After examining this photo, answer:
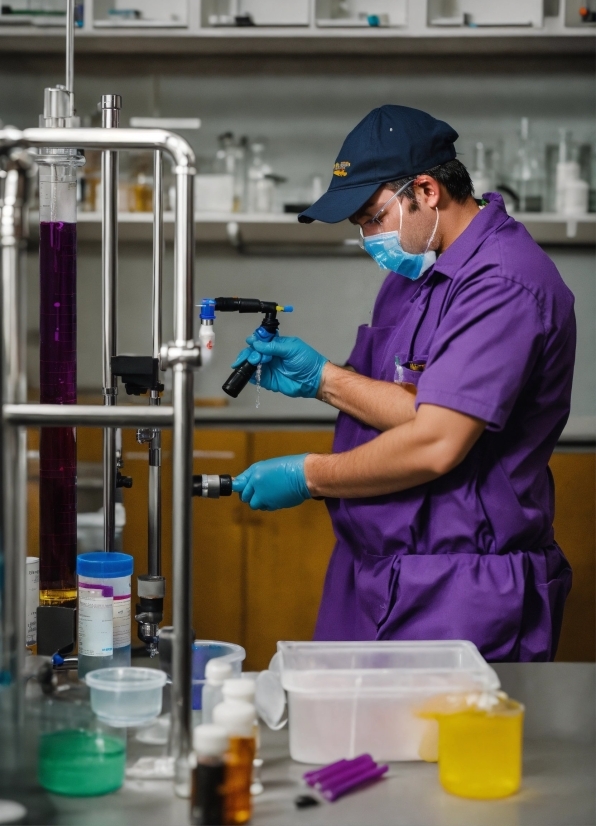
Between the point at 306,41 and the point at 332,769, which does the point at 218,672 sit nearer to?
the point at 332,769

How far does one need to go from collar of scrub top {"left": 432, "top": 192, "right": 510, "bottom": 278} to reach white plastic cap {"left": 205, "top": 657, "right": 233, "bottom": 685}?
2.64 ft

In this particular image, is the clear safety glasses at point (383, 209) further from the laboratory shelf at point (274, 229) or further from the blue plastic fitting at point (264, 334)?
the laboratory shelf at point (274, 229)

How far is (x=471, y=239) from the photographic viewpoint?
59.5 inches

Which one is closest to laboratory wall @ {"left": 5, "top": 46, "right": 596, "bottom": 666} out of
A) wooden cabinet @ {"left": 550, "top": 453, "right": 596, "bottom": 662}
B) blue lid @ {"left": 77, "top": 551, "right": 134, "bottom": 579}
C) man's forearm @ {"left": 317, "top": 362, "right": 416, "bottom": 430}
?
wooden cabinet @ {"left": 550, "top": 453, "right": 596, "bottom": 662}

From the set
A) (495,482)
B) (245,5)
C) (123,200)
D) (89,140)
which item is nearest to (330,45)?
(245,5)

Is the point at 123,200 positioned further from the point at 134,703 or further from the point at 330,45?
the point at 134,703

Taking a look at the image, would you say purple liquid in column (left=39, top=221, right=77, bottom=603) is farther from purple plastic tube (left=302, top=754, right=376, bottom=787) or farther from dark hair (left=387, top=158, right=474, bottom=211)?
dark hair (left=387, top=158, right=474, bottom=211)

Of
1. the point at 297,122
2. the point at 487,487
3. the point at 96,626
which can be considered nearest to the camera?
the point at 96,626

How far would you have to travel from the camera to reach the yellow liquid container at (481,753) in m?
0.88

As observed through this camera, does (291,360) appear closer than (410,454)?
No

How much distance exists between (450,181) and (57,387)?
0.78 m

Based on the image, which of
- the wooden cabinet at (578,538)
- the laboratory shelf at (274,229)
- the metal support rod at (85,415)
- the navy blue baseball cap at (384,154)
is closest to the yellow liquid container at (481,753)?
the metal support rod at (85,415)

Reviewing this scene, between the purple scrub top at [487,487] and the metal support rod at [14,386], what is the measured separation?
0.65m

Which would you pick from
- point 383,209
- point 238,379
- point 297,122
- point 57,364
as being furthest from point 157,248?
point 297,122
